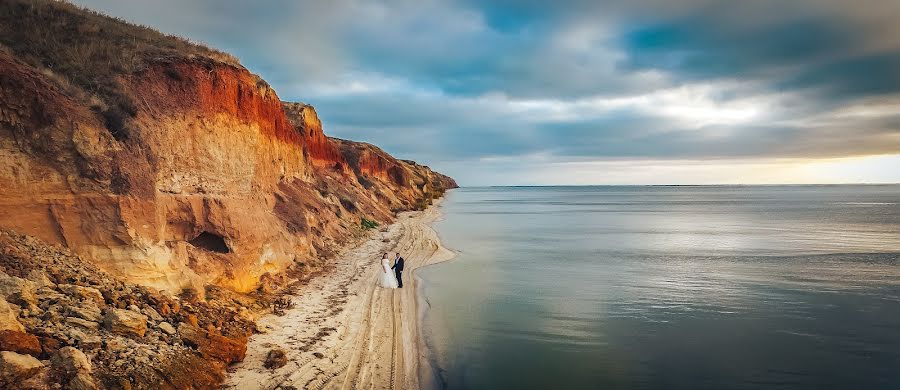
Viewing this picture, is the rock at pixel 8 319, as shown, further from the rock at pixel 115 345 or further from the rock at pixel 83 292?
the rock at pixel 83 292

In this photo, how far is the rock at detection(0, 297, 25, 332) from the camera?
6.34 metres

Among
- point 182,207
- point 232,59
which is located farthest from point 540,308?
point 232,59

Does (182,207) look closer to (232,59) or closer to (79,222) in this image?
(79,222)

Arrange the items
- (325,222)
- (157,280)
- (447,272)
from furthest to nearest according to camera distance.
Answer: (325,222), (447,272), (157,280)

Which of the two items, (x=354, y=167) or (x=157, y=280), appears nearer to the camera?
(x=157, y=280)

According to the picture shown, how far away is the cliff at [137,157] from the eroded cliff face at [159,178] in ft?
0.10

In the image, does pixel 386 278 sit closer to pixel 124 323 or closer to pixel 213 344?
pixel 213 344

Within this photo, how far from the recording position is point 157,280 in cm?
1091

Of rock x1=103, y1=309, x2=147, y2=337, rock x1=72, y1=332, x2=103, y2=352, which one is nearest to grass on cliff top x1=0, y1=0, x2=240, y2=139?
rock x1=103, y1=309, x2=147, y2=337

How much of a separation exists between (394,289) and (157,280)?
27.5ft

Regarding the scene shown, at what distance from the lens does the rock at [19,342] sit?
20.2 ft

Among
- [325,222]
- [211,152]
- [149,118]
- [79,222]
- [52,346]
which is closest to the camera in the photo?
[52,346]

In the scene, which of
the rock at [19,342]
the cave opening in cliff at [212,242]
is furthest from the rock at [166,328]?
the cave opening in cliff at [212,242]

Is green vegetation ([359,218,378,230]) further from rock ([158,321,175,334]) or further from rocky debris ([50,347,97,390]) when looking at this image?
rocky debris ([50,347,97,390])
